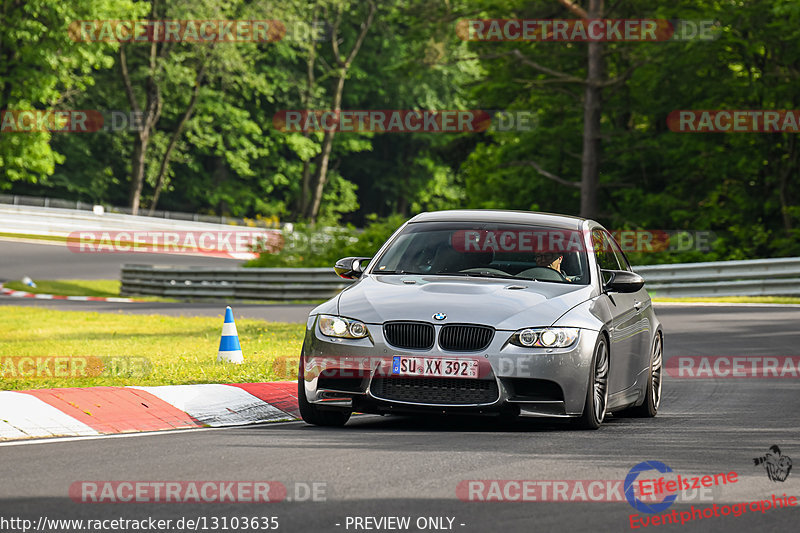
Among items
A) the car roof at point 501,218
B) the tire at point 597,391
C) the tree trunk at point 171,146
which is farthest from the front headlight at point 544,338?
the tree trunk at point 171,146

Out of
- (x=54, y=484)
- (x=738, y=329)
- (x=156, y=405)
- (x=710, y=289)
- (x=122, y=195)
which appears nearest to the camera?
(x=54, y=484)

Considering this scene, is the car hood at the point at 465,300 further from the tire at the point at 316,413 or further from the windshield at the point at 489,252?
the tire at the point at 316,413

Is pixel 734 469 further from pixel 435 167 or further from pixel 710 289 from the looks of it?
pixel 435 167

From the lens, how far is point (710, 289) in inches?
1104

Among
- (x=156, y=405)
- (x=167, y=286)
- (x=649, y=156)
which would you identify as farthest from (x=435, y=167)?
(x=156, y=405)

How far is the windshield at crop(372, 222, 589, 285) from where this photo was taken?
1004cm

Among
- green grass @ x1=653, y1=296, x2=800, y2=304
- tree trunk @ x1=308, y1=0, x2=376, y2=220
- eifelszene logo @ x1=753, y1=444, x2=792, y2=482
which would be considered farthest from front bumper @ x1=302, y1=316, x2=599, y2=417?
tree trunk @ x1=308, y1=0, x2=376, y2=220

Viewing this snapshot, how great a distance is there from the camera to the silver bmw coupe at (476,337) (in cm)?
882

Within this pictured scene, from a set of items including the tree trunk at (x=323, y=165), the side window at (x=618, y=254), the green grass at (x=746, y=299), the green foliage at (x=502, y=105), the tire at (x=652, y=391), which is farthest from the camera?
the tree trunk at (x=323, y=165)

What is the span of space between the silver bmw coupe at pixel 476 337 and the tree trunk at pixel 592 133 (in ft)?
84.1

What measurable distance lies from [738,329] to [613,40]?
18038 millimetres

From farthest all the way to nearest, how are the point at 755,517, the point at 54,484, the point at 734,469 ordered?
the point at 734,469, the point at 54,484, the point at 755,517

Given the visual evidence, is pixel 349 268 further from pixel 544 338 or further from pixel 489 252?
pixel 544 338

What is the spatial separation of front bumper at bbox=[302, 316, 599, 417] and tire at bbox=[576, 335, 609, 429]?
0.09 metres
